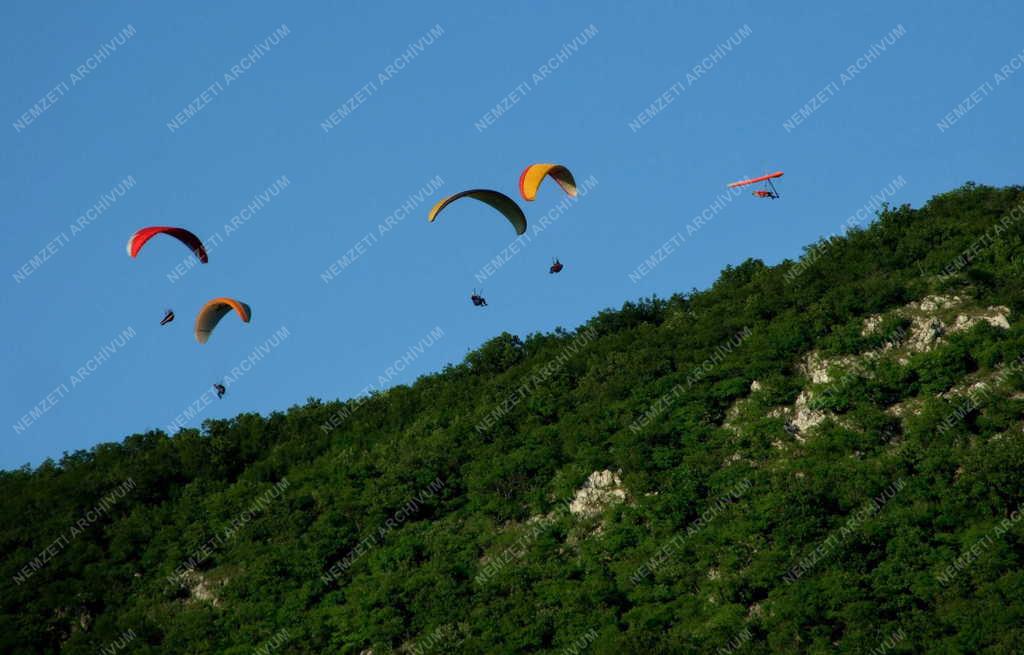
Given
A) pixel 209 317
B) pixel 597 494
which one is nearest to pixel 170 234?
pixel 209 317

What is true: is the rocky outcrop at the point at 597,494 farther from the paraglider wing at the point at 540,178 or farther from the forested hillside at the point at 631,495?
the paraglider wing at the point at 540,178

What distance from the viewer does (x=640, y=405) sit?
7019 cm

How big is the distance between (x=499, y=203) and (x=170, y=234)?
37.4 feet

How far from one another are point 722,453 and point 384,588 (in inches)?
485

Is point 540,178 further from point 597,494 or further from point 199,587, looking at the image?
point 199,587

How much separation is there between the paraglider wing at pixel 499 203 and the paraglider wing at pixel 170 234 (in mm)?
9264

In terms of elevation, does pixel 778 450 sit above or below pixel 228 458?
below

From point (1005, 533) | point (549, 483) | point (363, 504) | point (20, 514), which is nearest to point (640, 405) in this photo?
point (549, 483)

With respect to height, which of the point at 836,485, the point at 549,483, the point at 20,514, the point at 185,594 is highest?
the point at 20,514

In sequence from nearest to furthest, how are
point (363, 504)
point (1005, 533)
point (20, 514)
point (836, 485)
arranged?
1. point (1005, 533)
2. point (836, 485)
3. point (363, 504)
4. point (20, 514)

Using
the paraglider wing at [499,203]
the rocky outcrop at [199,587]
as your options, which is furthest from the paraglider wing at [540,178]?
the rocky outcrop at [199,587]

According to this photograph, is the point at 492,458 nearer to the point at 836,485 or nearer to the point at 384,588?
the point at 384,588

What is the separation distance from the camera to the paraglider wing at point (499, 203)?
64062 millimetres

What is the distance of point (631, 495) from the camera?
64.8 m
